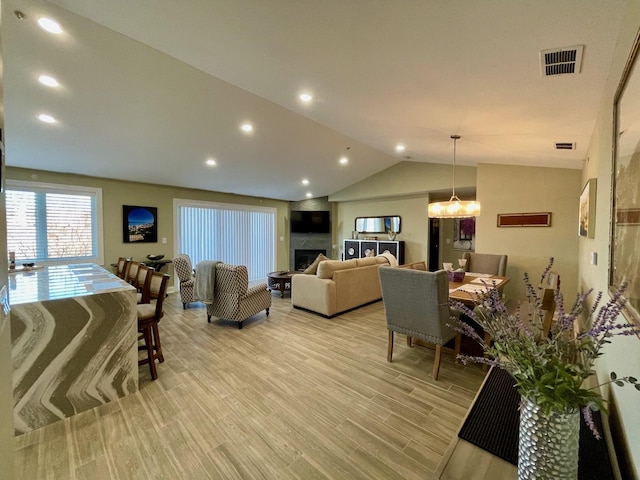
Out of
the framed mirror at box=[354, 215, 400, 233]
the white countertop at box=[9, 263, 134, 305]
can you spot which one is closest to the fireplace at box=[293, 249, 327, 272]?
the framed mirror at box=[354, 215, 400, 233]

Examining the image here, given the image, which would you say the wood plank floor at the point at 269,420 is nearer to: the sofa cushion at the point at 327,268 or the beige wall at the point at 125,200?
the sofa cushion at the point at 327,268

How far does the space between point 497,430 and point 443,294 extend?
59.3 inches

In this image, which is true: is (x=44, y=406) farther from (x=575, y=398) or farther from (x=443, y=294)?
(x=443, y=294)

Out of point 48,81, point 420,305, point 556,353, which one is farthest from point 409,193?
point 48,81

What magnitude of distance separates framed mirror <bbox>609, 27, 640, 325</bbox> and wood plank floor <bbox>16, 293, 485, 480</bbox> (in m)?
1.43

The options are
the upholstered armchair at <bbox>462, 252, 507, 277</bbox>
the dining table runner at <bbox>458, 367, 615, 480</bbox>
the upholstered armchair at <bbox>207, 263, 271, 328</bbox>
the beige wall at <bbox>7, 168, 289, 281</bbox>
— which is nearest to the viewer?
the dining table runner at <bbox>458, 367, 615, 480</bbox>

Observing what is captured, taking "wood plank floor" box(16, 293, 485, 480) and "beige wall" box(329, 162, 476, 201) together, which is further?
"beige wall" box(329, 162, 476, 201)

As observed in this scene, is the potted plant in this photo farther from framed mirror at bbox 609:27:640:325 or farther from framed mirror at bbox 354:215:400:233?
framed mirror at bbox 354:215:400:233

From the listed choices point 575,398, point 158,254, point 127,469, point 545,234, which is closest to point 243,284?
point 127,469

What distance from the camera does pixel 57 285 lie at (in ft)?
7.98

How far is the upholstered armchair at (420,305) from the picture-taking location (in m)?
2.40

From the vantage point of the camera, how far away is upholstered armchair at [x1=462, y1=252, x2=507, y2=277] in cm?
441

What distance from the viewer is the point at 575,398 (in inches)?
28.0

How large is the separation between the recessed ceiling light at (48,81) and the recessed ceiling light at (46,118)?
26.9 inches
